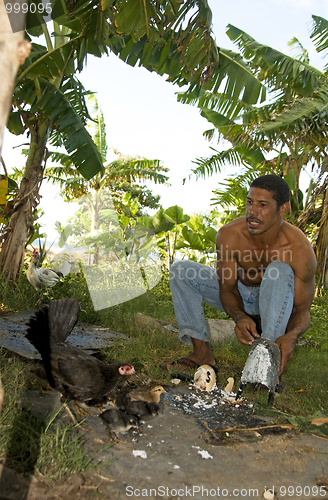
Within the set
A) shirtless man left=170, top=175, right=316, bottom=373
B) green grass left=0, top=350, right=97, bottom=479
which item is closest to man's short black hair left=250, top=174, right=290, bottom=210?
shirtless man left=170, top=175, right=316, bottom=373

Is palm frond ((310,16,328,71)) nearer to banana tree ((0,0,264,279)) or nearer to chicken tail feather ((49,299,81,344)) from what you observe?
banana tree ((0,0,264,279))

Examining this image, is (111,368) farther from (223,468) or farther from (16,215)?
(16,215)

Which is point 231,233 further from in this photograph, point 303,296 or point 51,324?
point 51,324

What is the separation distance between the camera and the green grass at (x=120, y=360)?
160 centimetres

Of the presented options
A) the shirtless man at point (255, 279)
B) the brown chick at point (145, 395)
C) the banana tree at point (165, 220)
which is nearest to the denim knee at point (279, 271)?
the shirtless man at point (255, 279)

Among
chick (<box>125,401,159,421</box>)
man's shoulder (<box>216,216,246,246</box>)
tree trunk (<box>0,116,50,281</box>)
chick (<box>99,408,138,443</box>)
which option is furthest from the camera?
tree trunk (<box>0,116,50,281</box>)

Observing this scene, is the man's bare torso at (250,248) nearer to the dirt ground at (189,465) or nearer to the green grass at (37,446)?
the dirt ground at (189,465)

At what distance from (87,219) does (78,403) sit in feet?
43.5

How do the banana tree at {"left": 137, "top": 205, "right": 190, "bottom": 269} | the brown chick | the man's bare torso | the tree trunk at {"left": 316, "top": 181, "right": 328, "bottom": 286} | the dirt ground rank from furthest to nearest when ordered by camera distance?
the banana tree at {"left": 137, "top": 205, "right": 190, "bottom": 269} → the tree trunk at {"left": 316, "top": 181, "right": 328, "bottom": 286} → the man's bare torso → the brown chick → the dirt ground

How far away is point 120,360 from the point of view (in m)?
3.24

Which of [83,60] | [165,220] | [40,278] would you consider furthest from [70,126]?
[165,220]

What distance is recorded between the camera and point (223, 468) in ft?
5.70

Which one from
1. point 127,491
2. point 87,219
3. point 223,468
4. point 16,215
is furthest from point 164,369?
point 87,219

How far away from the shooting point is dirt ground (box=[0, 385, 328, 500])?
1.45m
